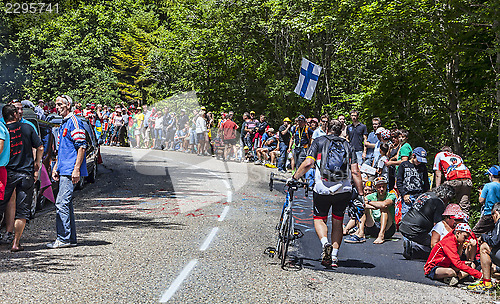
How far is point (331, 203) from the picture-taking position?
846cm

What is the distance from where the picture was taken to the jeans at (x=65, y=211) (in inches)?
347

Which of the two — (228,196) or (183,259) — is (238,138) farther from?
(183,259)

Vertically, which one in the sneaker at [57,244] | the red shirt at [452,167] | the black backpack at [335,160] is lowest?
the sneaker at [57,244]

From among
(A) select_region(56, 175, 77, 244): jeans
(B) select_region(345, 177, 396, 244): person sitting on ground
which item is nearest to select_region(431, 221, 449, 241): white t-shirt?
(B) select_region(345, 177, 396, 244): person sitting on ground

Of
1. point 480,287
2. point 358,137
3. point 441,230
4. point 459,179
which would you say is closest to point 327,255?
point 441,230

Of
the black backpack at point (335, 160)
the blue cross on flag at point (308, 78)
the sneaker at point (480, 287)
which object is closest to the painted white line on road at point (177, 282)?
the black backpack at point (335, 160)

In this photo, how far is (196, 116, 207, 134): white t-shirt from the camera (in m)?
26.4

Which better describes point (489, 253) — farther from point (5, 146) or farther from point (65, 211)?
point (5, 146)

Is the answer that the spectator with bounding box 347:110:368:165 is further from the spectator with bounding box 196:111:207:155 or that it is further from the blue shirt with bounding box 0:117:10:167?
the spectator with bounding box 196:111:207:155

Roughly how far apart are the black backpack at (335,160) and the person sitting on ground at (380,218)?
2.28 metres

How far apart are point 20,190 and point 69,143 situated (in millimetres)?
1030

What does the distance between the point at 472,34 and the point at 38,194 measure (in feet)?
38.8

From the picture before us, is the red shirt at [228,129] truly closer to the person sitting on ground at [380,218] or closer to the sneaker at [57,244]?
the person sitting on ground at [380,218]

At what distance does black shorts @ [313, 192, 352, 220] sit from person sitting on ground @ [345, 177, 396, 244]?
2.03 meters
